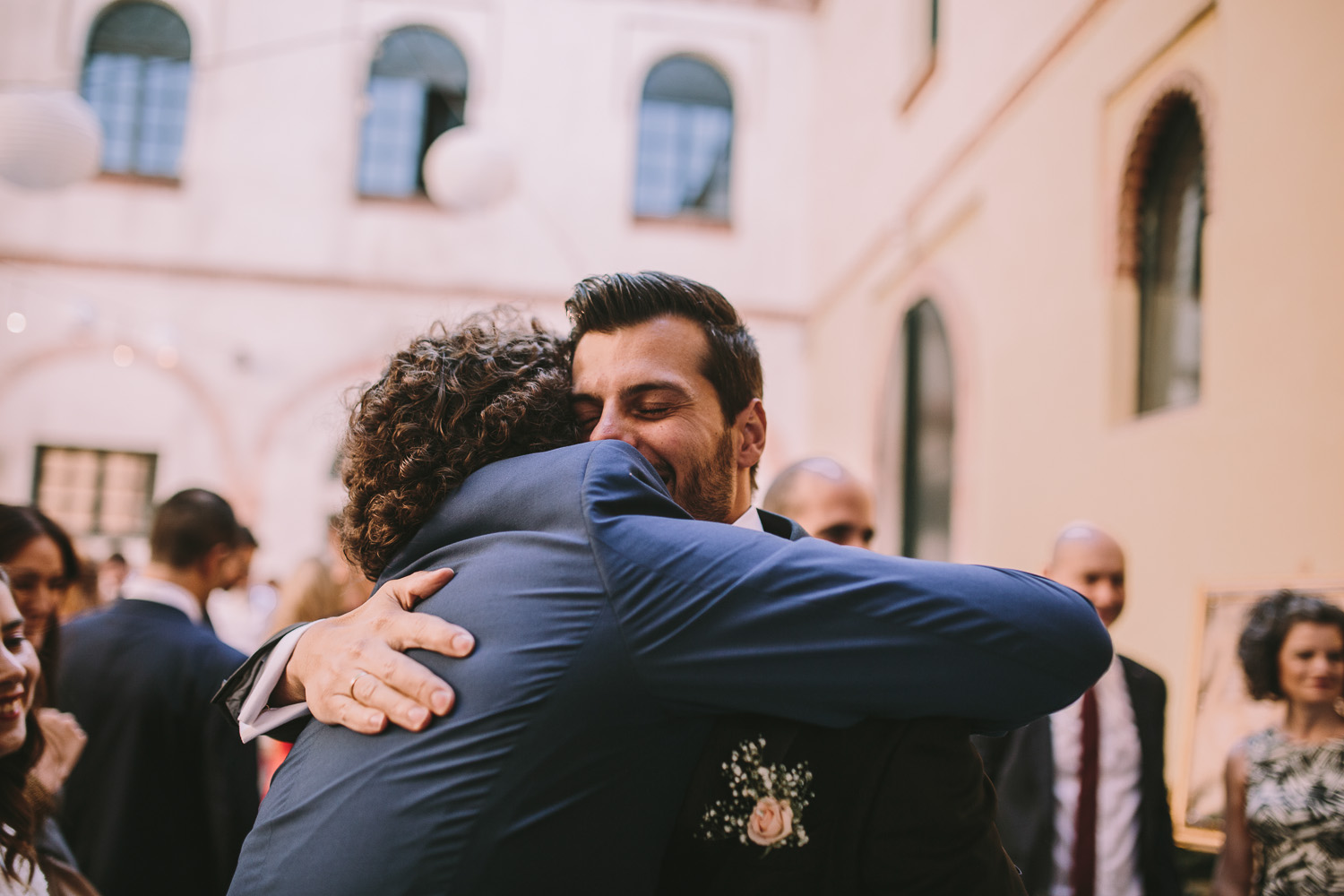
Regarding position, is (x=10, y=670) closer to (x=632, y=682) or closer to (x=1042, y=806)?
(x=632, y=682)

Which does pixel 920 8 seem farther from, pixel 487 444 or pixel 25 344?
pixel 25 344

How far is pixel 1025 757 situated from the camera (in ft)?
10.0

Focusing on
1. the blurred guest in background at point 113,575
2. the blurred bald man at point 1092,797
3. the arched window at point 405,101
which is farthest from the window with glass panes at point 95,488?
the blurred bald man at point 1092,797

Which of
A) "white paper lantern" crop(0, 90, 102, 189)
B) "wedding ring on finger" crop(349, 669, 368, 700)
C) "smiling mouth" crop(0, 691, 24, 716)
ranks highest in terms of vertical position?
"white paper lantern" crop(0, 90, 102, 189)

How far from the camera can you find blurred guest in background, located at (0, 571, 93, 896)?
1.79 meters

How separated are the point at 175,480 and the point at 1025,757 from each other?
10477mm

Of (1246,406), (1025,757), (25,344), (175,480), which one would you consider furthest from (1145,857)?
(25,344)

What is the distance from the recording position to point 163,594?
127 inches

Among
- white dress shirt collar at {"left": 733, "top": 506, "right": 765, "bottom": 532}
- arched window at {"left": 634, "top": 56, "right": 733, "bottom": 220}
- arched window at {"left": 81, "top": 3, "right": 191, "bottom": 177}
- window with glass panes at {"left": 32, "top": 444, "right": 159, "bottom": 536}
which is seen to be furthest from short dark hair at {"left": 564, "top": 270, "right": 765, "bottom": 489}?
arched window at {"left": 81, "top": 3, "right": 191, "bottom": 177}

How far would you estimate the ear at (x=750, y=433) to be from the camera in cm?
Result: 182

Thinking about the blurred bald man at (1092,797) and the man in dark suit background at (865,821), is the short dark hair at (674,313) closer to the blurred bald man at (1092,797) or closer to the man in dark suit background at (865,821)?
the man in dark suit background at (865,821)

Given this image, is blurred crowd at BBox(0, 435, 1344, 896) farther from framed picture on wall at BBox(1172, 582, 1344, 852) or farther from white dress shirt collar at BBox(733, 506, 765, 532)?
white dress shirt collar at BBox(733, 506, 765, 532)

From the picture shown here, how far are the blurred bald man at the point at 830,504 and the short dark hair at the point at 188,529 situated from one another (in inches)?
72.6

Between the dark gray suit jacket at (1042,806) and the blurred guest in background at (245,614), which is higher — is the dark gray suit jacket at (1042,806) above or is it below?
above
